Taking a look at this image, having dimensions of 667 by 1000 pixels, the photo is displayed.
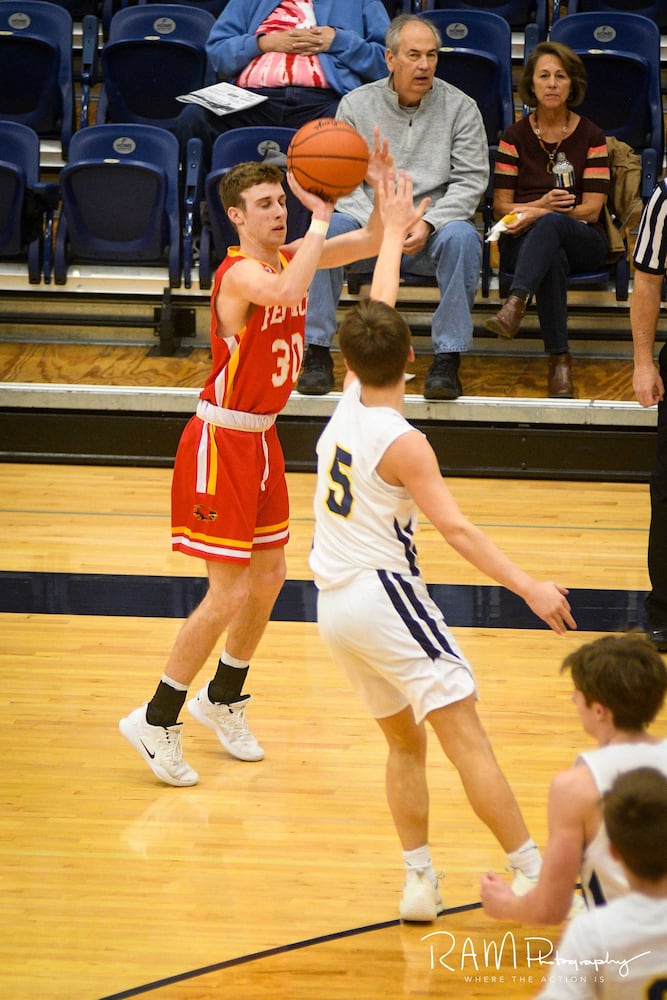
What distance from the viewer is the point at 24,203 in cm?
714

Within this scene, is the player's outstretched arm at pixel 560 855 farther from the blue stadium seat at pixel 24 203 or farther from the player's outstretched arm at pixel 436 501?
the blue stadium seat at pixel 24 203

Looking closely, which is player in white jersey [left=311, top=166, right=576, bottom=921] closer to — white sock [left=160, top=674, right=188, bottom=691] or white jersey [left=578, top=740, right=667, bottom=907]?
white jersey [left=578, top=740, right=667, bottom=907]

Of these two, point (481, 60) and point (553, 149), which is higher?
point (481, 60)

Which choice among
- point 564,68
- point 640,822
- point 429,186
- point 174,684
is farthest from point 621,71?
point 640,822

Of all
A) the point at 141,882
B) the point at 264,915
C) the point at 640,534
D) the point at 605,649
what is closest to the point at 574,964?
the point at 605,649

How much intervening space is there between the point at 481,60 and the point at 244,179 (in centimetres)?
428

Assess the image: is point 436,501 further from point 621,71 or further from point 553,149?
point 621,71

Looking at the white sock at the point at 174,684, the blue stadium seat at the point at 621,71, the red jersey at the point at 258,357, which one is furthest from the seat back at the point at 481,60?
the white sock at the point at 174,684

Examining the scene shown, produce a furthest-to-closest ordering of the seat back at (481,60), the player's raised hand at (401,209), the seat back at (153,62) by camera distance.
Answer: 1. the seat back at (153,62)
2. the seat back at (481,60)
3. the player's raised hand at (401,209)

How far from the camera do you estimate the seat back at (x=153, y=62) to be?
25.8 ft

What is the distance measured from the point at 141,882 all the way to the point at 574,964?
1618 millimetres

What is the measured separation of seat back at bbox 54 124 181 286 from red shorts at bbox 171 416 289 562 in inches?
140

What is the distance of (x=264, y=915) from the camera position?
10.1 ft

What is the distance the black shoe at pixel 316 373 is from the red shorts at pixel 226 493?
2.73m
